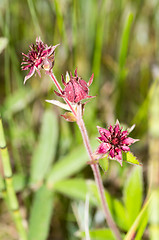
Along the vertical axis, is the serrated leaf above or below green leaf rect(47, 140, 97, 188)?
above

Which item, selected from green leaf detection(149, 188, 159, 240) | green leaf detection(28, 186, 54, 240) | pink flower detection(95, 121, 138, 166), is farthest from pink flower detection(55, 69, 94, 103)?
green leaf detection(28, 186, 54, 240)

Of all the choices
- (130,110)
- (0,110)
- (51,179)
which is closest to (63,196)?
(51,179)

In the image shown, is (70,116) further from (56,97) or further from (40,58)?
(56,97)

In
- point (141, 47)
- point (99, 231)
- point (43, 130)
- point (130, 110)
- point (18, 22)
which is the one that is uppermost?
point (18, 22)

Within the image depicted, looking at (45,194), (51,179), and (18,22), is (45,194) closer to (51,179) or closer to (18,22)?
(51,179)

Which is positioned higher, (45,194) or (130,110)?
(130,110)

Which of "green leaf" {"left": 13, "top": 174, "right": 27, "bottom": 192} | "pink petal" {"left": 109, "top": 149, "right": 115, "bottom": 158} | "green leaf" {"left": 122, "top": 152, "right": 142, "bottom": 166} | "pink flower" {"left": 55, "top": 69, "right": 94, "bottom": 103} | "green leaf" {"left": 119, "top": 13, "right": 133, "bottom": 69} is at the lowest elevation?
"green leaf" {"left": 13, "top": 174, "right": 27, "bottom": 192}

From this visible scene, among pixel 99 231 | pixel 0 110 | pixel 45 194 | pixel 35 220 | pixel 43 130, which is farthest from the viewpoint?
Answer: pixel 0 110

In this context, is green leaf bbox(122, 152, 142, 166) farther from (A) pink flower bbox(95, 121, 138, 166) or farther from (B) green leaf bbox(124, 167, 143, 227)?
(B) green leaf bbox(124, 167, 143, 227)

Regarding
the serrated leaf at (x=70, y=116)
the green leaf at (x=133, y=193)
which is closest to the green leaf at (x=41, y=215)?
the green leaf at (x=133, y=193)
